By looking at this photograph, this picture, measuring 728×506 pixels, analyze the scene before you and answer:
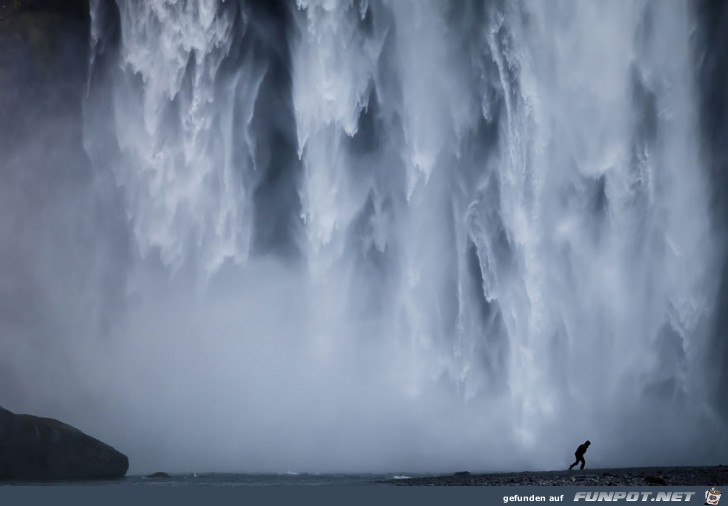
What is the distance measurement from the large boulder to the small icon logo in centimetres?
3361

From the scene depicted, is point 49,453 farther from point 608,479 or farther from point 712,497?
point 712,497

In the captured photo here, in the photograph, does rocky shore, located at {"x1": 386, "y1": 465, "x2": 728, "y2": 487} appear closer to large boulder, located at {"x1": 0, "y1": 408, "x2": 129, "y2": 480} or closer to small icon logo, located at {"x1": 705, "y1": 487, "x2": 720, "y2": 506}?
small icon logo, located at {"x1": 705, "y1": 487, "x2": 720, "y2": 506}

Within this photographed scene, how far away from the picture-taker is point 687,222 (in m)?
66.2

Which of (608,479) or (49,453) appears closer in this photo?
(608,479)

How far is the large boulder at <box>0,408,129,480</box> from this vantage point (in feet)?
168

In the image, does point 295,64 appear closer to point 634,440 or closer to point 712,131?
point 712,131

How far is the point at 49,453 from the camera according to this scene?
51.9 m

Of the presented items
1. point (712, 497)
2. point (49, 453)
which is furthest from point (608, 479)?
point (49, 453)

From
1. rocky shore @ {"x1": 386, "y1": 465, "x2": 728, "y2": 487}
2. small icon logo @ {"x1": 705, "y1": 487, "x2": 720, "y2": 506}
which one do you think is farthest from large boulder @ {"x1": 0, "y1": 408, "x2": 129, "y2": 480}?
small icon logo @ {"x1": 705, "y1": 487, "x2": 720, "y2": 506}

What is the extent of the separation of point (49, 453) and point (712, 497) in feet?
119

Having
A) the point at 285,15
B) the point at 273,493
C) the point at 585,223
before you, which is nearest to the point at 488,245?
the point at 585,223

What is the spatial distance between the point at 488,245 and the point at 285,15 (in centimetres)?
2421

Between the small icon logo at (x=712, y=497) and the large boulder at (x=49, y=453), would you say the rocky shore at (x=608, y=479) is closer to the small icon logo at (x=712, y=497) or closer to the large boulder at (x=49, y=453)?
the small icon logo at (x=712, y=497)

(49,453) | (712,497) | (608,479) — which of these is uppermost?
(49,453)
